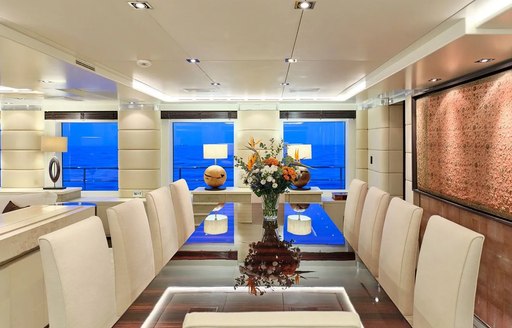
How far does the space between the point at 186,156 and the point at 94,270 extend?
5392 mm

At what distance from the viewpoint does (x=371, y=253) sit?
274cm

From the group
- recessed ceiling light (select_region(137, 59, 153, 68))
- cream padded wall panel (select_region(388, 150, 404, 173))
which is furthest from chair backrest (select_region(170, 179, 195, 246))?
cream padded wall panel (select_region(388, 150, 404, 173))

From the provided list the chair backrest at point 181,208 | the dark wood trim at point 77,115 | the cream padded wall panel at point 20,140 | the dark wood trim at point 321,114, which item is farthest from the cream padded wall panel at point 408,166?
the cream padded wall panel at point 20,140

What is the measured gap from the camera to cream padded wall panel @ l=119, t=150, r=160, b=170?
6156 millimetres

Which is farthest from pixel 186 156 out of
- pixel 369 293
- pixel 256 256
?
pixel 369 293

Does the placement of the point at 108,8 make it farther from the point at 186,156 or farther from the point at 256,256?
the point at 186,156

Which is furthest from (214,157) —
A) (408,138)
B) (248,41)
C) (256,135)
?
(248,41)

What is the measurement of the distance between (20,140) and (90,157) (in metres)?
1.21

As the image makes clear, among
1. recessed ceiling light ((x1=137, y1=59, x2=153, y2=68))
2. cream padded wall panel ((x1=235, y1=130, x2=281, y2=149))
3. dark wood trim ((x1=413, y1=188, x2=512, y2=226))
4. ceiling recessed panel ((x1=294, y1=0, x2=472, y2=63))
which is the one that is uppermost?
recessed ceiling light ((x1=137, y1=59, x2=153, y2=68))

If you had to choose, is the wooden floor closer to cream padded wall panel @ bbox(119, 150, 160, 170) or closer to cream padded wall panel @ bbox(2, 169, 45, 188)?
cream padded wall panel @ bbox(119, 150, 160, 170)

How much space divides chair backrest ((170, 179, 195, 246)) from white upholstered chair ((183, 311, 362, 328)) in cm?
272

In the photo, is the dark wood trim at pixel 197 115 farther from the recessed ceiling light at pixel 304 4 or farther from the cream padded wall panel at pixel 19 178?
the recessed ceiling light at pixel 304 4

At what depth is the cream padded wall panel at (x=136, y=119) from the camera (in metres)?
6.12

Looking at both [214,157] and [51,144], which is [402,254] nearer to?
[214,157]
